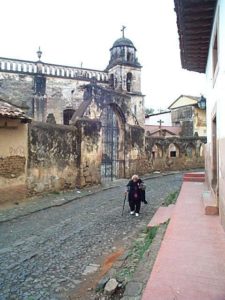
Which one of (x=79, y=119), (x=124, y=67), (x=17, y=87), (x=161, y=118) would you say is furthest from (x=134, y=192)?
(x=161, y=118)

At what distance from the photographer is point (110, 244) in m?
6.89

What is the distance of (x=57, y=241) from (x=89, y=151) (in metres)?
8.45

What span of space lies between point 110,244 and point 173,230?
64.9 inches

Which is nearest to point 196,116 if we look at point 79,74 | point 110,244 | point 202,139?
point 202,139

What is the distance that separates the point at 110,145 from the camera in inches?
727

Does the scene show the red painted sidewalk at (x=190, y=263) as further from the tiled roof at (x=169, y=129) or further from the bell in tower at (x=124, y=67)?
the tiled roof at (x=169, y=129)

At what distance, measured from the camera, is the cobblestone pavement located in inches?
193

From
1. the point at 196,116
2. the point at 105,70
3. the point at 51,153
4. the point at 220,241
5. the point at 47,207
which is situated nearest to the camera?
the point at 220,241

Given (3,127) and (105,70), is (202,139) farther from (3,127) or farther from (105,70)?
(3,127)

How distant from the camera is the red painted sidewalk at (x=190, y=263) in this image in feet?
11.1

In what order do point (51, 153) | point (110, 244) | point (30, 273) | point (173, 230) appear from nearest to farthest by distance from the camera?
point (30, 273), point (173, 230), point (110, 244), point (51, 153)

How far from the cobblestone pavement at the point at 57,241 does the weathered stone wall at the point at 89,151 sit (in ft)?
A: 9.23

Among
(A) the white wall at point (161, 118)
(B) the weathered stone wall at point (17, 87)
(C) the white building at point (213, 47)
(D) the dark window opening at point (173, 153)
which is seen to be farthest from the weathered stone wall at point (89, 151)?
(A) the white wall at point (161, 118)

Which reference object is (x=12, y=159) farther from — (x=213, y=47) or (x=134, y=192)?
(x=213, y=47)
